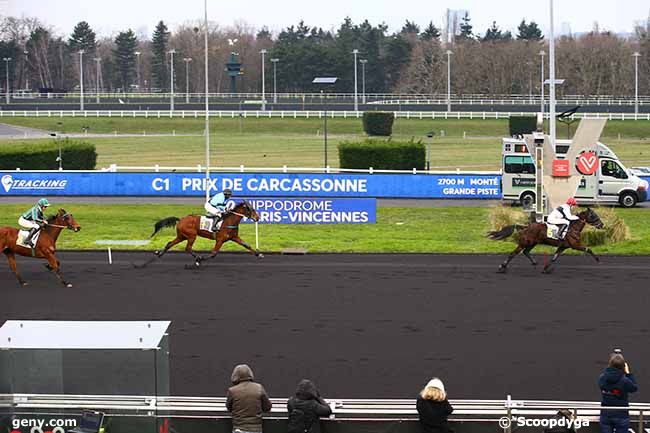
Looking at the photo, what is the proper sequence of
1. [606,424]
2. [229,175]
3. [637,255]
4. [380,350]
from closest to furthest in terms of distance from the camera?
[606,424] → [380,350] → [637,255] → [229,175]

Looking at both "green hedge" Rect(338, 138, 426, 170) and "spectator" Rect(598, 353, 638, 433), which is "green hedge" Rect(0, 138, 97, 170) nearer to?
"green hedge" Rect(338, 138, 426, 170)

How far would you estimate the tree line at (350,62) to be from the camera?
340 feet

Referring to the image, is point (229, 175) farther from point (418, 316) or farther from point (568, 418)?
point (568, 418)

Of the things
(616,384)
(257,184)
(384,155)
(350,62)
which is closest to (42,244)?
(616,384)

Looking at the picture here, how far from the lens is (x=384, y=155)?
47.0m

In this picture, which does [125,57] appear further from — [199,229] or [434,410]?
[434,410]

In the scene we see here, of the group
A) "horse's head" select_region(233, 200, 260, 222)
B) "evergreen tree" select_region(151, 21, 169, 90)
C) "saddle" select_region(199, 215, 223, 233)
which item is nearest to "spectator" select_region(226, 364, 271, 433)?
"saddle" select_region(199, 215, 223, 233)

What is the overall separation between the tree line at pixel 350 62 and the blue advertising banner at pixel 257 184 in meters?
45.1

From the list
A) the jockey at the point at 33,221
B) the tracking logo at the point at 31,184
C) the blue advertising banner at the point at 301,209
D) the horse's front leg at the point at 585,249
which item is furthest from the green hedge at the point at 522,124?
the jockey at the point at 33,221

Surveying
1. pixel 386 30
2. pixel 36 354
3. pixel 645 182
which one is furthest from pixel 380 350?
pixel 386 30

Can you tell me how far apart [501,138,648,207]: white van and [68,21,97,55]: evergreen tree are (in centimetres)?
10188

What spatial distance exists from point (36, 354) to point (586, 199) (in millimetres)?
30922

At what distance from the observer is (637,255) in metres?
26.3

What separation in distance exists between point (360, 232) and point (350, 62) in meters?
88.3
